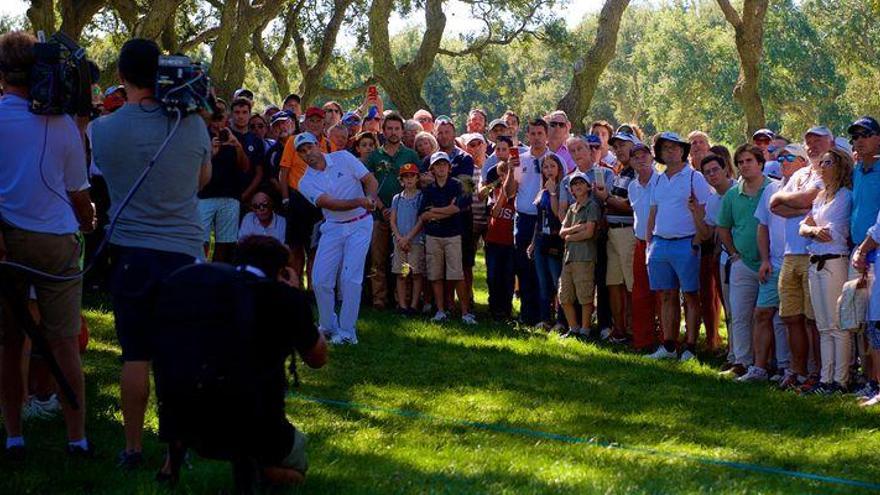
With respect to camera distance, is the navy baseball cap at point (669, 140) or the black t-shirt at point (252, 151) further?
the black t-shirt at point (252, 151)

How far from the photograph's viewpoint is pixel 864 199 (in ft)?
31.4

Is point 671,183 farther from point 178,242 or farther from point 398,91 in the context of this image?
point 398,91

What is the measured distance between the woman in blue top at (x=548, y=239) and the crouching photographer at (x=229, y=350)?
7.98 m

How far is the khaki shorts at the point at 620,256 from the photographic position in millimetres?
12617

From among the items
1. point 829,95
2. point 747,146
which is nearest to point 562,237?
point 747,146

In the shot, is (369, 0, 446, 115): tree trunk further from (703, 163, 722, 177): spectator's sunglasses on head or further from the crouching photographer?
the crouching photographer

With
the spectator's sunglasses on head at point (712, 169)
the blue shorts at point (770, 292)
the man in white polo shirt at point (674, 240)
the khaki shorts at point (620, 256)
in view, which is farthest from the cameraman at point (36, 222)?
the khaki shorts at point (620, 256)

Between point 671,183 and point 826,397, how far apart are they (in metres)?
2.71

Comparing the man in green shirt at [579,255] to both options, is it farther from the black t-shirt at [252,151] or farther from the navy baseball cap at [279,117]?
the navy baseball cap at [279,117]

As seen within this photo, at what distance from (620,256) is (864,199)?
11.4 feet

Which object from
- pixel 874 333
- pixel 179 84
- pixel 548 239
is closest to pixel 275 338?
pixel 179 84

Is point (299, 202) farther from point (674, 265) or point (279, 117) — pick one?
point (674, 265)

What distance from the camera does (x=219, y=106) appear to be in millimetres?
6652

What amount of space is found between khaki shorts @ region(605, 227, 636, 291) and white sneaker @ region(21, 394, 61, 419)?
20.7 ft
